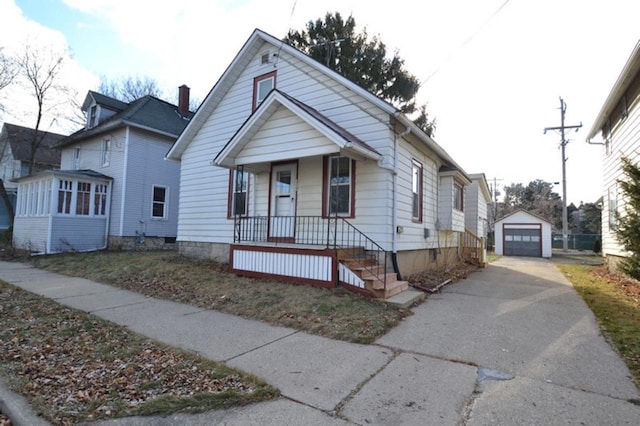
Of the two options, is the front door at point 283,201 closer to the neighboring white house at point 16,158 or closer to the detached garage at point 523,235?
the detached garage at point 523,235

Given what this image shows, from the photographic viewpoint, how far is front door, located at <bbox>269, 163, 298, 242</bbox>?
9.49m

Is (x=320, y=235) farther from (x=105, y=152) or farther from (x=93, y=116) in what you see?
(x=93, y=116)

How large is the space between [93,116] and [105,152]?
3180mm

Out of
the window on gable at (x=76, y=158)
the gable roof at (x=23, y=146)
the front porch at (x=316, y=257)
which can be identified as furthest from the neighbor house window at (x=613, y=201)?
the gable roof at (x=23, y=146)

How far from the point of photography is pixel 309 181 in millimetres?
9203

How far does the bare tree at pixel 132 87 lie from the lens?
31953 millimetres

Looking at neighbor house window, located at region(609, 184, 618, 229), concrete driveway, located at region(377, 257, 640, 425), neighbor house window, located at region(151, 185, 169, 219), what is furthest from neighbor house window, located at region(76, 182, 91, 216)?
neighbor house window, located at region(609, 184, 618, 229)

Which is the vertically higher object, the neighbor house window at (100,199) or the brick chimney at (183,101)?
the brick chimney at (183,101)

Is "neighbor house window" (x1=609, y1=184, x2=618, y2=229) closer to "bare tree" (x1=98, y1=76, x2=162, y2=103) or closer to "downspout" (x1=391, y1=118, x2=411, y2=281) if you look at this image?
"downspout" (x1=391, y1=118, x2=411, y2=281)

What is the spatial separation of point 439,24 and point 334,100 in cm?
298

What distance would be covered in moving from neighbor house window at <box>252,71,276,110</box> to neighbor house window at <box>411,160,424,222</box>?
16.4ft

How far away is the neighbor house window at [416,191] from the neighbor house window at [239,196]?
489 centimetres

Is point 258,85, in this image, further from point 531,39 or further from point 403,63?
point 403,63

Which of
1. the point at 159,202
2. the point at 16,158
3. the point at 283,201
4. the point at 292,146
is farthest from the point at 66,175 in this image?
the point at 16,158
